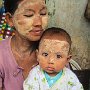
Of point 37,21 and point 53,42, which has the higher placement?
point 37,21

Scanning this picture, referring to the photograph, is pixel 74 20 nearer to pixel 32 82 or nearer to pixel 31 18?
pixel 31 18

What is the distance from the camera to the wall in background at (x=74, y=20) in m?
4.47

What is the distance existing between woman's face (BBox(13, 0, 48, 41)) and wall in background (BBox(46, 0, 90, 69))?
1415 mm

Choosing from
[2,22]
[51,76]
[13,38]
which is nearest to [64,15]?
[2,22]

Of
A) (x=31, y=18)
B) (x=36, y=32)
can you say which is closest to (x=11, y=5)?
(x=31, y=18)

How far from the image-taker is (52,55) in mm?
2818

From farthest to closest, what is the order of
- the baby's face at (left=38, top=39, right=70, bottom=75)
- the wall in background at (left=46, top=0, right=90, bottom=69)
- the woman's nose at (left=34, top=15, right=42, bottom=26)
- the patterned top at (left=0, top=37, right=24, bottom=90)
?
the wall in background at (left=46, top=0, right=90, bottom=69) → the patterned top at (left=0, top=37, right=24, bottom=90) → the woman's nose at (left=34, top=15, right=42, bottom=26) → the baby's face at (left=38, top=39, right=70, bottom=75)

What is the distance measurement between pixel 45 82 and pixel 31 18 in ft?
1.92

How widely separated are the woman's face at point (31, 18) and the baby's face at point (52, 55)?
0.51ft

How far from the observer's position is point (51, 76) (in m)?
2.92

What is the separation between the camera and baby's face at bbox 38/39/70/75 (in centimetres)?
281

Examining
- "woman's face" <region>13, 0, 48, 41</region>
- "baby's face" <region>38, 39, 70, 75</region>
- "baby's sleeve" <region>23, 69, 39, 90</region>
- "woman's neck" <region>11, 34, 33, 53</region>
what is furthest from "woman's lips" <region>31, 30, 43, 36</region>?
"baby's sleeve" <region>23, 69, 39, 90</region>

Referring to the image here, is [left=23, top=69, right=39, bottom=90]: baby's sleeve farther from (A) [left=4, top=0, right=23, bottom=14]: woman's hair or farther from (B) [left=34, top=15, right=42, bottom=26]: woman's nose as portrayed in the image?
(A) [left=4, top=0, right=23, bottom=14]: woman's hair

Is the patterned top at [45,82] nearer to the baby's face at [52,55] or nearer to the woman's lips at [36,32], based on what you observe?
the baby's face at [52,55]
